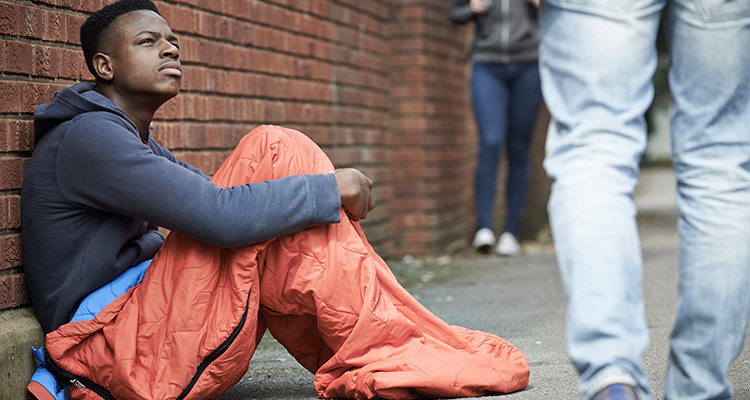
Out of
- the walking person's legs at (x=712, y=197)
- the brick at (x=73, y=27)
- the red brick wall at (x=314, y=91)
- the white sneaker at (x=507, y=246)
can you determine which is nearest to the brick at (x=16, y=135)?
the red brick wall at (x=314, y=91)

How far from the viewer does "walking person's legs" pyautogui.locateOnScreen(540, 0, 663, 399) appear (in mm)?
1633

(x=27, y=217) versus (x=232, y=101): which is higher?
(x=232, y=101)

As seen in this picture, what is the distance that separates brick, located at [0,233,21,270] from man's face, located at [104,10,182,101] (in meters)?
0.50

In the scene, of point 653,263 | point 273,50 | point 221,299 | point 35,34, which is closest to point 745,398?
point 221,299

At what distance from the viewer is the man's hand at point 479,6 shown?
18.6 feet

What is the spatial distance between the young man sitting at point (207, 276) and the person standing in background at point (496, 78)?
11.3 feet

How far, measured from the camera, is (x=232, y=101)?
3.81m

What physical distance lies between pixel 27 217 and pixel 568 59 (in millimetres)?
1497

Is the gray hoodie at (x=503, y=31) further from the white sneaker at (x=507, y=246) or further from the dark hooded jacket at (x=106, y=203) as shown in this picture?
the dark hooded jacket at (x=106, y=203)

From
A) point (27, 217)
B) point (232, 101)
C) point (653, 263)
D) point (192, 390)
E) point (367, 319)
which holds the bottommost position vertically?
point (653, 263)

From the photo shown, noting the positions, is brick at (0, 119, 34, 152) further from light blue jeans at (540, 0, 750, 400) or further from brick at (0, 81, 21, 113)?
light blue jeans at (540, 0, 750, 400)

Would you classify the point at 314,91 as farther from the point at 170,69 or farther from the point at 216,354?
the point at 216,354

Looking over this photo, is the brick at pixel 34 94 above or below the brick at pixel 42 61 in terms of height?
below

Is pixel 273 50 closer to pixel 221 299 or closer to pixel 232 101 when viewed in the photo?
pixel 232 101
